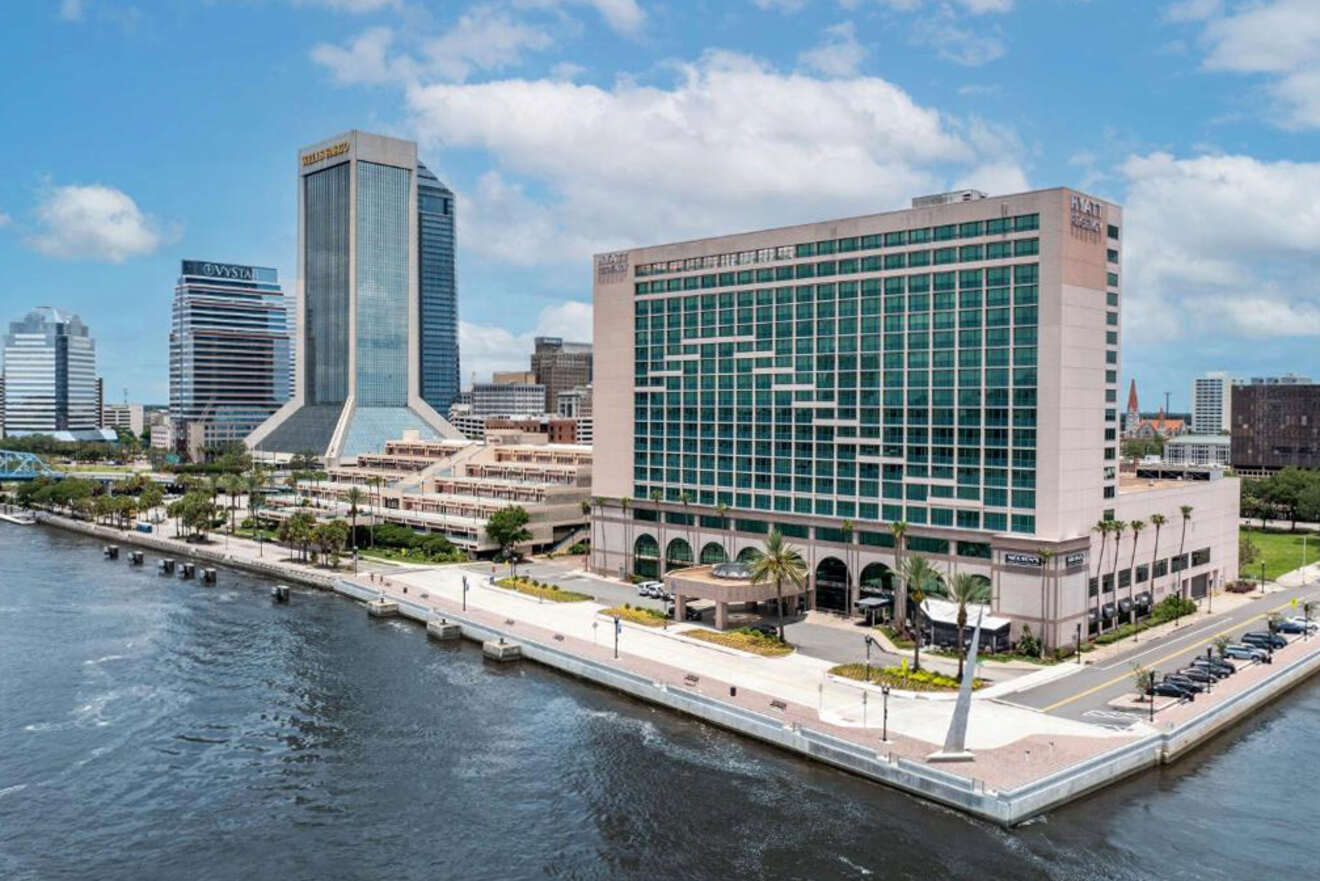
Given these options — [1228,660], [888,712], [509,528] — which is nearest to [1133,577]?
[1228,660]

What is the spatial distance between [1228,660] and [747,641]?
1839 inches

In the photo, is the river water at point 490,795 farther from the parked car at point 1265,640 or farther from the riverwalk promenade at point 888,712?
the parked car at point 1265,640

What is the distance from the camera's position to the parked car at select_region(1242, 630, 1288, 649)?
342 ft

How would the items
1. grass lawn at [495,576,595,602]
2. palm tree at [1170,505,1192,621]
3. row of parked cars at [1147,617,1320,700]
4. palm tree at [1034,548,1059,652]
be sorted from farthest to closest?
grass lawn at [495,576,595,602]
palm tree at [1170,505,1192,621]
palm tree at [1034,548,1059,652]
row of parked cars at [1147,617,1320,700]

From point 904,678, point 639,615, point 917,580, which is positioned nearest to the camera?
point 904,678

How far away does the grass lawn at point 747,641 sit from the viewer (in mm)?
101062

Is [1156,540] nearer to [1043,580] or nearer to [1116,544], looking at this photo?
[1116,544]

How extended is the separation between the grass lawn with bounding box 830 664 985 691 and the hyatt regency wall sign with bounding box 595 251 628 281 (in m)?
68.5

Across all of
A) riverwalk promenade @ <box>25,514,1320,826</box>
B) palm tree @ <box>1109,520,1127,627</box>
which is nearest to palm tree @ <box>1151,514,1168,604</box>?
palm tree @ <box>1109,520,1127,627</box>

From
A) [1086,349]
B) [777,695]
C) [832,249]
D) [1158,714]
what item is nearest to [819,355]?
[832,249]

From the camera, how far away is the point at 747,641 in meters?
104

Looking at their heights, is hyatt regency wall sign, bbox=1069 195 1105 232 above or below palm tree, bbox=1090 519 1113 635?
above

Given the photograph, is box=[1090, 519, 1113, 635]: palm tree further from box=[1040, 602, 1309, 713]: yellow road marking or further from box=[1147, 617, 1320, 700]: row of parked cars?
box=[1147, 617, 1320, 700]: row of parked cars

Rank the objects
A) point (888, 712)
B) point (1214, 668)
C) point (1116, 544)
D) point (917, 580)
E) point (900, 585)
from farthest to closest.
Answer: point (1116, 544), point (900, 585), point (917, 580), point (1214, 668), point (888, 712)
